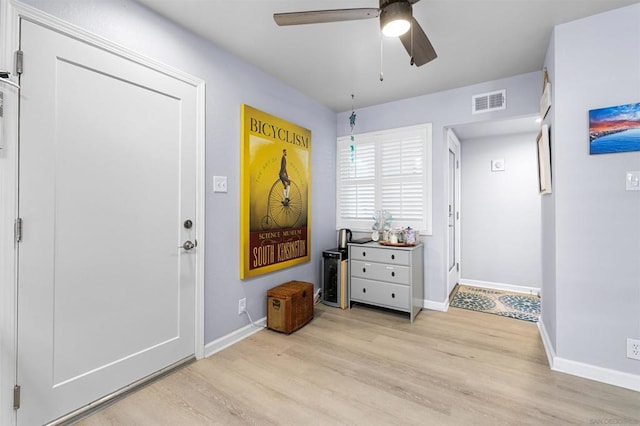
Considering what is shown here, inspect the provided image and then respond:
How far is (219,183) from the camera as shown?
243 centimetres

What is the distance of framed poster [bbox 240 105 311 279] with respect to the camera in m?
2.65

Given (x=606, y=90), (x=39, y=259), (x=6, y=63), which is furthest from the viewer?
(x=606, y=90)

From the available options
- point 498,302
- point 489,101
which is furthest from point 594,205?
point 498,302

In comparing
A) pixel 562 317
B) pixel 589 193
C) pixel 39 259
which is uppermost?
→ pixel 589 193

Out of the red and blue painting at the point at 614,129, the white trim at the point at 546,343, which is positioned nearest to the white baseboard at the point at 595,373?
the white trim at the point at 546,343

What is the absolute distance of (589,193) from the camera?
6.64 feet

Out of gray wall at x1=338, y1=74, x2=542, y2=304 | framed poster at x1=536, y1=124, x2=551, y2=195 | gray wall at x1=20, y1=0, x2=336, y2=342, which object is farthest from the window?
framed poster at x1=536, y1=124, x2=551, y2=195

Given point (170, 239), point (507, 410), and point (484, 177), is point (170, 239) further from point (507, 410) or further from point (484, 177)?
point (484, 177)

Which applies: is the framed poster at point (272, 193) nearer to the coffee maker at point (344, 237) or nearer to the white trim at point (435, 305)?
the coffee maker at point (344, 237)

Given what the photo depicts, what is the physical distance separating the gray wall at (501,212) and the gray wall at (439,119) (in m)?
1.49

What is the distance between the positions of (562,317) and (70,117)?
344cm

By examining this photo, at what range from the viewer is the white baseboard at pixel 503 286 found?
13.5 feet

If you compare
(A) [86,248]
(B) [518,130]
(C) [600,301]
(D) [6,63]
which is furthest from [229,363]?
(B) [518,130]

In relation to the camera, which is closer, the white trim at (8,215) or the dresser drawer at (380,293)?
the white trim at (8,215)
